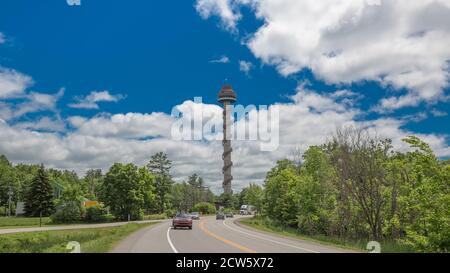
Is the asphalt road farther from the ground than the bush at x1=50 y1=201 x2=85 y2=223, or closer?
farther from the ground

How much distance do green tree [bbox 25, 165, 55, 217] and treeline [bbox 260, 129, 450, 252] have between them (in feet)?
208

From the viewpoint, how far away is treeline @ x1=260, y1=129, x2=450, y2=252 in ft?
73.3

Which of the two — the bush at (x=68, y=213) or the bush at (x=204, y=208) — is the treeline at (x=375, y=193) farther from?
the bush at (x=204, y=208)

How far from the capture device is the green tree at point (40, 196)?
93.6 metres

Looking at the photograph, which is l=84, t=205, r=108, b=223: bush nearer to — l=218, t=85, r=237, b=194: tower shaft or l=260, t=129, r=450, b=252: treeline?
l=260, t=129, r=450, b=252: treeline

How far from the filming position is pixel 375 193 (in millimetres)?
36062

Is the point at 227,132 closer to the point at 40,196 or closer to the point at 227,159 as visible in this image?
the point at 227,159

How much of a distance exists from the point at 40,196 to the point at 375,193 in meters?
77.5

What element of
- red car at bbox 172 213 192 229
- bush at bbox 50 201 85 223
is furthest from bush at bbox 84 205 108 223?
red car at bbox 172 213 192 229

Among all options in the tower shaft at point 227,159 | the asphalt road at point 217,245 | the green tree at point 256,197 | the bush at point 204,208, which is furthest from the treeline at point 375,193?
the tower shaft at point 227,159

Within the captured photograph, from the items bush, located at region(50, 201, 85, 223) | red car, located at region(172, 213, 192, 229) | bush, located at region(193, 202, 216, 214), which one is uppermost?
red car, located at region(172, 213, 192, 229)

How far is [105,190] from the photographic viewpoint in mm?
86188
